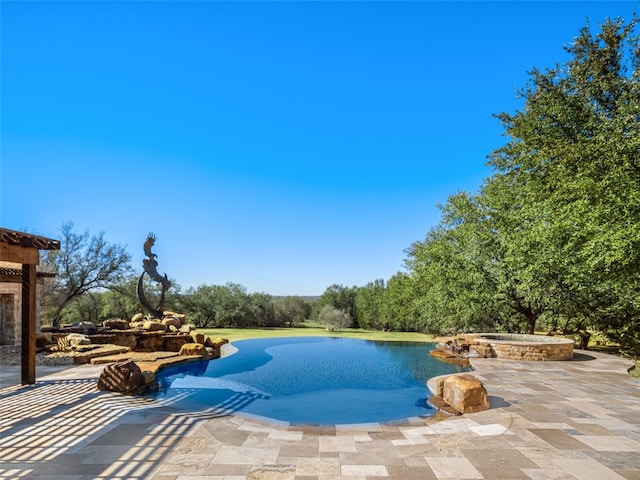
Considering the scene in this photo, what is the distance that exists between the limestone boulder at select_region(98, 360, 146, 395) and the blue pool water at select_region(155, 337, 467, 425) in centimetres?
77

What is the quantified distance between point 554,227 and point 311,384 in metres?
8.57

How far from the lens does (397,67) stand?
12109 millimetres

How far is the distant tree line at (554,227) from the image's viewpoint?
28.8ft

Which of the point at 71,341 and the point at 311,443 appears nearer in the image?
the point at 311,443

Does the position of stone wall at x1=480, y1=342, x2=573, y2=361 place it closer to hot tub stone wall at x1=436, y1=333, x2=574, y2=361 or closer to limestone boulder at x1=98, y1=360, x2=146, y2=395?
hot tub stone wall at x1=436, y1=333, x2=574, y2=361

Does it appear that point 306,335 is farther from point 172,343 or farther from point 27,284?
point 27,284

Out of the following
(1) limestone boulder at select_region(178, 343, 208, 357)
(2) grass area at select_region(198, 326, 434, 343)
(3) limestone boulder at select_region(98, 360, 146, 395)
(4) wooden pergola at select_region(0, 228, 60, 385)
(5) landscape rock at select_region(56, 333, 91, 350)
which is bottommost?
(2) grass area at select_region(198, 326, 434, 343)

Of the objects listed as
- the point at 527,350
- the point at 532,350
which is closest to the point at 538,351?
the point at 532,350

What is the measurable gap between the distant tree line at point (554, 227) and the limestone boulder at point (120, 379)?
36.9 feet

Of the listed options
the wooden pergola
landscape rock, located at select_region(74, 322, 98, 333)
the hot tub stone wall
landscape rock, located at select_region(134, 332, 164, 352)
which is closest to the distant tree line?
the hot tub stone wall

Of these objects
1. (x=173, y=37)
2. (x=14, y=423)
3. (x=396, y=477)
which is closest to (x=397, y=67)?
(x=173, y=37)

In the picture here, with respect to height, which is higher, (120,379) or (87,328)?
(87,328)

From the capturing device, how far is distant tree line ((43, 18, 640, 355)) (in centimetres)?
877

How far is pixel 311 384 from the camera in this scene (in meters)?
10.6
